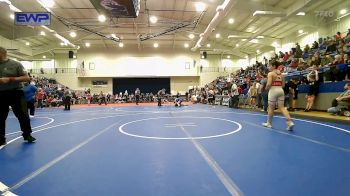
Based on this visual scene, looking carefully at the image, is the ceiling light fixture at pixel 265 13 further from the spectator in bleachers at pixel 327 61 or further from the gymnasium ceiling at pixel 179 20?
the spectator in bleachers at pixel 327 61

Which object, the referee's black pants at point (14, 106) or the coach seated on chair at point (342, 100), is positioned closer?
the referee's black pants at point (14, 106)

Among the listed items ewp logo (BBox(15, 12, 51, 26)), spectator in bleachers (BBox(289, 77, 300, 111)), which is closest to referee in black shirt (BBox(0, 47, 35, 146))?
ewp logo (BBox(15, 12, 51, 26))

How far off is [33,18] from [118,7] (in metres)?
3.94

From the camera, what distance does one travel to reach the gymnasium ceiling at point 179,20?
18.1 metres

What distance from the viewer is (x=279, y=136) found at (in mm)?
5305

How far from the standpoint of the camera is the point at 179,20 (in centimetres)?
2411

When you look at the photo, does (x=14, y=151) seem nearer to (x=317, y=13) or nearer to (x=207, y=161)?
(x=207, y=161)

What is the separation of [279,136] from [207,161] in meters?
2.47

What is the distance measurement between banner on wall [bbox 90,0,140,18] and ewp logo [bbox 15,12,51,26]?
2.17m

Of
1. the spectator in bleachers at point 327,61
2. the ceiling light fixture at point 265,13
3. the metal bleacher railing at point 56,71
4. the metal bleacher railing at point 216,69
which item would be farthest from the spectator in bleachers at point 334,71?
the metal bleacher railing at point 56,71

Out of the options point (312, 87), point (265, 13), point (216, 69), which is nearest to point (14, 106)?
point (312, 87)

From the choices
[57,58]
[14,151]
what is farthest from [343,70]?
[57,58]

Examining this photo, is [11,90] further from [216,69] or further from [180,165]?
[216,69]

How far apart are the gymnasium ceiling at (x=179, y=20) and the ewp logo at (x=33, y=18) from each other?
6010 millimetres
